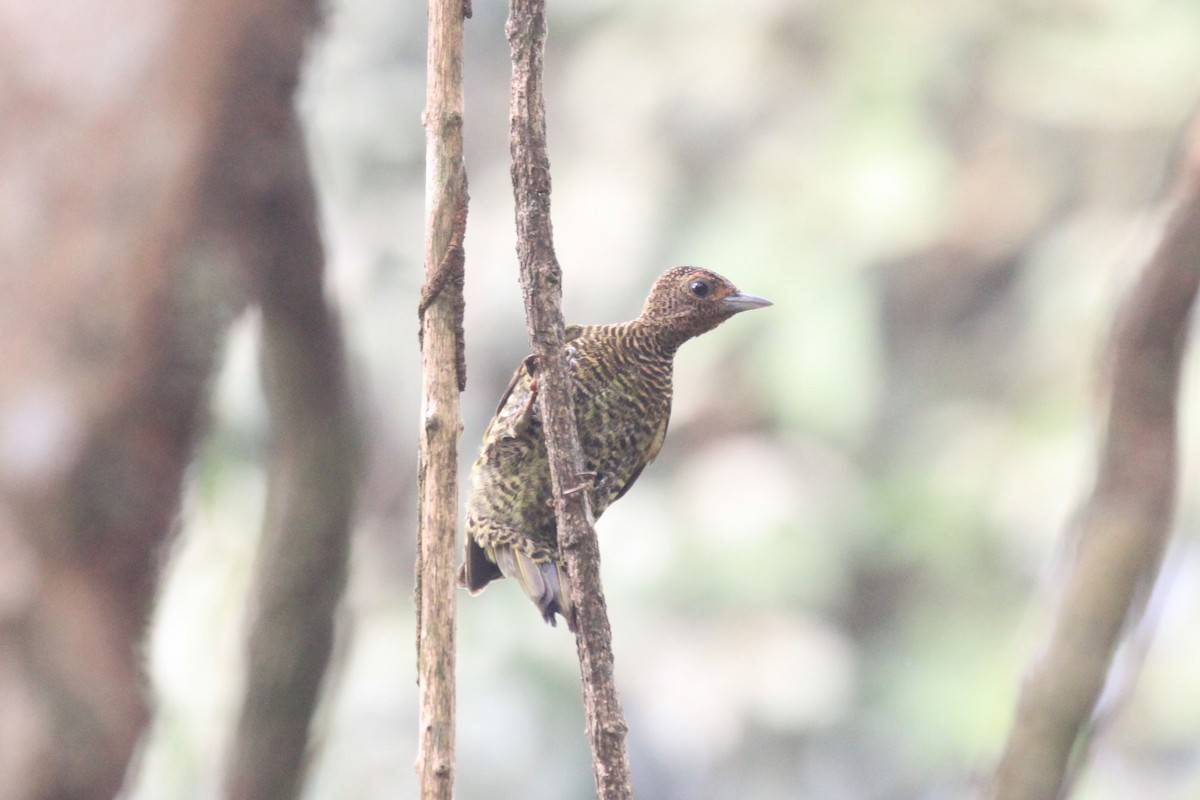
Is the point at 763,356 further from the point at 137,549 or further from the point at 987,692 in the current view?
the point at 137,549

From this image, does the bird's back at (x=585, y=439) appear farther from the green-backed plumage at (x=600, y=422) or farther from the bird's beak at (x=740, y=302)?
the bird's beak at (x=740, y=302)

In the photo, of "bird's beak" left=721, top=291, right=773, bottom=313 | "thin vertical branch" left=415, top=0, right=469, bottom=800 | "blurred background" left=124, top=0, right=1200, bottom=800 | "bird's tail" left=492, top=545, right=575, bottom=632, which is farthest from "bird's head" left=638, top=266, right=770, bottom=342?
"blurred background" left=124, top=0, right=1200, bottom=800

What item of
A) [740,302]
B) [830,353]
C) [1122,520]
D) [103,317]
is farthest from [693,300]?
[830,353]

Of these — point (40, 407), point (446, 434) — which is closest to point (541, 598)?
point (446, 434)

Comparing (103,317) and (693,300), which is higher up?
(103,317)

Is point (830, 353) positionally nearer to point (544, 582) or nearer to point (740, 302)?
point (740, 302)

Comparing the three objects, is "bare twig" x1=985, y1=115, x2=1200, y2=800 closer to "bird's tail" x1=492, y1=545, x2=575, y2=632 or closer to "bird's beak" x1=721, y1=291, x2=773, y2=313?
"bird's beak" x1=721, y1=291, x2=773, y2=313

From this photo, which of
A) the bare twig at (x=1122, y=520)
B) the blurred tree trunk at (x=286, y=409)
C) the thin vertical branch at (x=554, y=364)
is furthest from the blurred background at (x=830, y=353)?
the thin vertical branch at (x=554, y=364)
